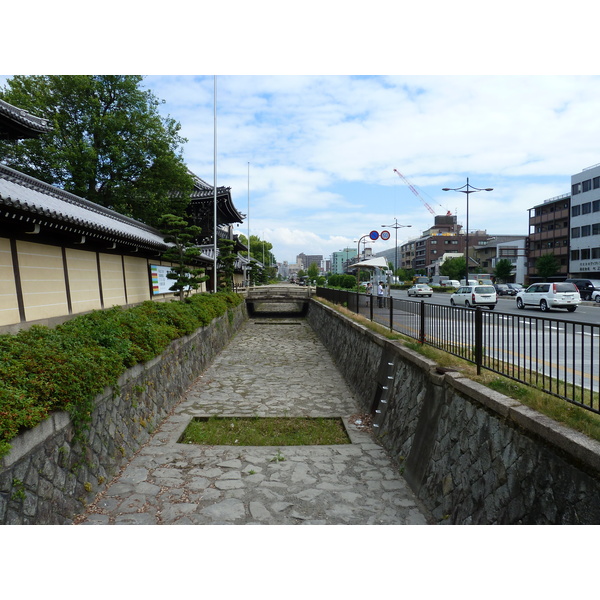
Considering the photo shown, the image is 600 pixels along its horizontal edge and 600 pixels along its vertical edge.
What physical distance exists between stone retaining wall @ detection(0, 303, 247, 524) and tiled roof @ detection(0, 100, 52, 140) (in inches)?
312

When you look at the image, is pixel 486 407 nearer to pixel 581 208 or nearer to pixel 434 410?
pixel 434 410

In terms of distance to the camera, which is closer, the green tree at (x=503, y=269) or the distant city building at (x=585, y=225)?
the distant city building at (x=585, y=225)

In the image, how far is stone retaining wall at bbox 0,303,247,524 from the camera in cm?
379

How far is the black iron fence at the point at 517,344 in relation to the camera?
407cm

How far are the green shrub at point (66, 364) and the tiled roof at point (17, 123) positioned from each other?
264 inches

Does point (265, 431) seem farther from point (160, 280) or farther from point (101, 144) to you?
point (101, 144)

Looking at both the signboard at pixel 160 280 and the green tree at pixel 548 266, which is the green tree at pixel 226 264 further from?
the green tree at pixel 548 266

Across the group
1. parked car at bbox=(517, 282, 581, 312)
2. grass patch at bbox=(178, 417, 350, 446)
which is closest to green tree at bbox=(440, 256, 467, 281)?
parked car at bbox=(517, 282, 581, 312)

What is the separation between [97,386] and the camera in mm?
5277

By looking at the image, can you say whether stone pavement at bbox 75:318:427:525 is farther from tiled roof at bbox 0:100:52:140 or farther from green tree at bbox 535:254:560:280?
green tree at bbox 535:254:560:280

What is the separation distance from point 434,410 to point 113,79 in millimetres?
25917

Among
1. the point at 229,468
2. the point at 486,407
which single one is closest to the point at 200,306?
the point at 229,468

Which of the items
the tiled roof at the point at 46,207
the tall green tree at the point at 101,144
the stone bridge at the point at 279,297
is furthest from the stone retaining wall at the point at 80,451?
the stone bridge at the point at 279,297

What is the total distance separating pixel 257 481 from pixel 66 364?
10.2 ft
